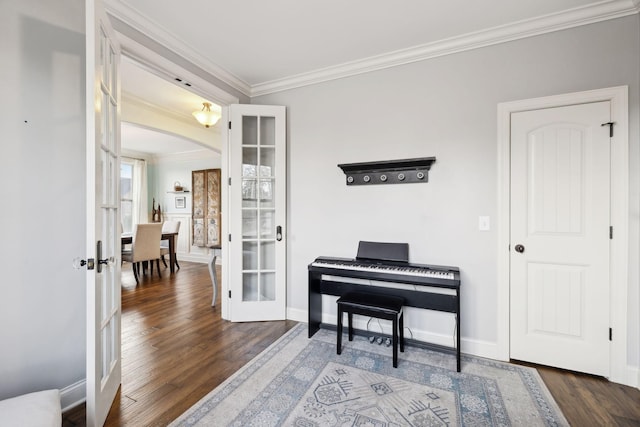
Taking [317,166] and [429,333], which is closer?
[429,333]

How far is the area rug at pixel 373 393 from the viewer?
1639 millimetres

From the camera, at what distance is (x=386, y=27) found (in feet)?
7.36

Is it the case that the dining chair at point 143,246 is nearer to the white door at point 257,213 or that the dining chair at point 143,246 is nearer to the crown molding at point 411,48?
the white door at point 257,213

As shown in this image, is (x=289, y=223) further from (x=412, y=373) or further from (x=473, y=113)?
(x=473, y=113)

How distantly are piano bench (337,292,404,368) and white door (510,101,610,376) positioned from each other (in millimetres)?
914

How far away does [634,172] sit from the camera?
1924 millimetres

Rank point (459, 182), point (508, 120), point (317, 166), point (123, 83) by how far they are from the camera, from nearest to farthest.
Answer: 1. point (508, 120)
2. point (459, 182)
3. point (317, 166)
4. point (123, 83)

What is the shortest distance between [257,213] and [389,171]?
4.83ft

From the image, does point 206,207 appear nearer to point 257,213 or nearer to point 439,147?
point 257,213

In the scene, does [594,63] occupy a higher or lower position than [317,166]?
higher

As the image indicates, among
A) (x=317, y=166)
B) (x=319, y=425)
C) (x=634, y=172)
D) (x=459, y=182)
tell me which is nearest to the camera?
(x=319, y=425)

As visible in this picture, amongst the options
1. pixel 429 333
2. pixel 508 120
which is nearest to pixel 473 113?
pixel 508 120

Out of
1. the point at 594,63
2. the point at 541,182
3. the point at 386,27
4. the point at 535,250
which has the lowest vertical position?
the point at 535,250

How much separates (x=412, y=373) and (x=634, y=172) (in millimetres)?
2050
